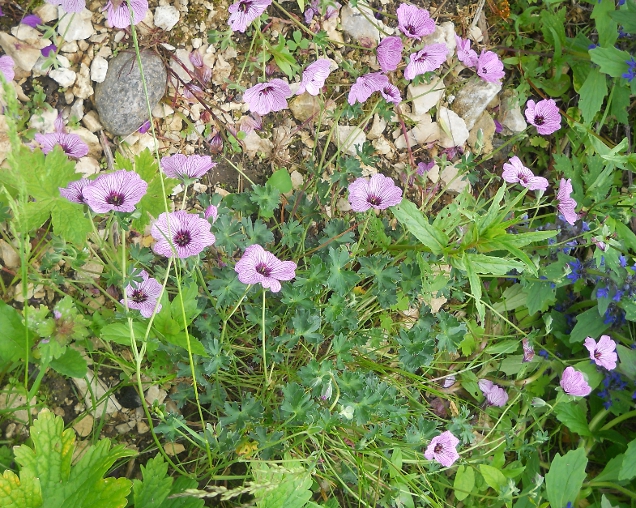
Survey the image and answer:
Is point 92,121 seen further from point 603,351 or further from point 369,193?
point 603,351

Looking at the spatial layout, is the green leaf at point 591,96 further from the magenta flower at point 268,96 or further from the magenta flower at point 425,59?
the magenta flower at point 268,96

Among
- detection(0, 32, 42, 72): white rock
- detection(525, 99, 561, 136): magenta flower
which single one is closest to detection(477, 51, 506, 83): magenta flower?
detection(525, 99, 561, 136): magenta flower

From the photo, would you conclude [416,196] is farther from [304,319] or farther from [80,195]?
[80,195]

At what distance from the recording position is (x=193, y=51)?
199 centimetres

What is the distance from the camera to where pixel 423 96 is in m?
2.29

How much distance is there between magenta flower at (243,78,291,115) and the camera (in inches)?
73.1

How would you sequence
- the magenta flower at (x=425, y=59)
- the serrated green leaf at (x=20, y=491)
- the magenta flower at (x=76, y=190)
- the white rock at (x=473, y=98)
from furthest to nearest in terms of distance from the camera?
the white rock at (x=473, y=98) → the magenta flower at (x=425, y=59) → the magenta flower at (x=76, y=190) → the serrated green leaf at (x=20, y=491)

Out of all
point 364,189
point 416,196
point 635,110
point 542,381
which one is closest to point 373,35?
point 416,196

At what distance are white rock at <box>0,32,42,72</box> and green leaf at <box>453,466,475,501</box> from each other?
1.81 meters

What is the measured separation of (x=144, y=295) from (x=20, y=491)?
1.73 ft

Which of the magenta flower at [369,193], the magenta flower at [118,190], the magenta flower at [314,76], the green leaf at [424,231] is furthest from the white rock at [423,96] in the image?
the magenta flower at [118,190]

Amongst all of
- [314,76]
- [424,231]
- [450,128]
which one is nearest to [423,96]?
[450,128]

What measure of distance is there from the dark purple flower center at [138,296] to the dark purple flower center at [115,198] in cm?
30

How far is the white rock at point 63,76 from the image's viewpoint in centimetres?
180
